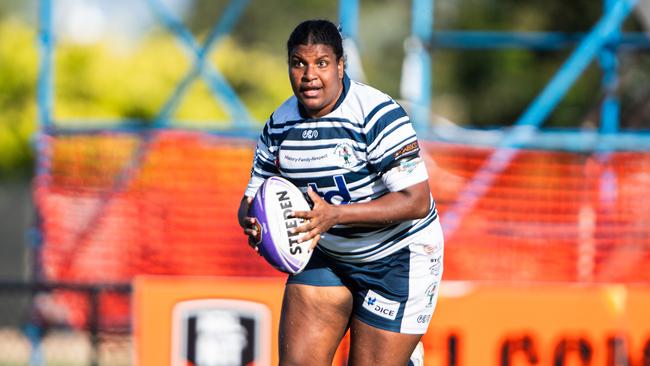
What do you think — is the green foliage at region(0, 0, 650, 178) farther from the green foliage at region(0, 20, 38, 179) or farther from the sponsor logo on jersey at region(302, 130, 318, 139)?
the sponsor logo on jersey at region(302, 130, 318, 139)

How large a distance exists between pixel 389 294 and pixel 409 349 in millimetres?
281

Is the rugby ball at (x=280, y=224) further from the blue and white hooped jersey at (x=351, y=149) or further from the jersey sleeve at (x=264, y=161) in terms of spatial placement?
the jersey sleeve at (x=264, y=161)

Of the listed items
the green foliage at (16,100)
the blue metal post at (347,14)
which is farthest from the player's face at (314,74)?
the green foliage at (16,100)

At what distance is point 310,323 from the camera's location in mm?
5242

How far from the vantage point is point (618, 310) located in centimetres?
732

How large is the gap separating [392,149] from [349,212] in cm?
33

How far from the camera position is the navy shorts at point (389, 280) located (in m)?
5.25

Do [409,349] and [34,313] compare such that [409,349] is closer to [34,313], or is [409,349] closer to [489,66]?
[34,313]

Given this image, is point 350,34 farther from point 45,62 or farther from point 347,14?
point 45,62

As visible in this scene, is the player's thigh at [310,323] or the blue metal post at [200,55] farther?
the blue metal post at [200,55]

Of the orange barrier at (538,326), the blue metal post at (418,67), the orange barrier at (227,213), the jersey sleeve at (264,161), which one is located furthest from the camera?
the blue metal post at (418,67)

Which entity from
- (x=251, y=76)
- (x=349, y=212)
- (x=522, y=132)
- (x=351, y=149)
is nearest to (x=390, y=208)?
(x=349, y=212)

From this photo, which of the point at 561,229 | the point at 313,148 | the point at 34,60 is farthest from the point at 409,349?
the point at 34,60

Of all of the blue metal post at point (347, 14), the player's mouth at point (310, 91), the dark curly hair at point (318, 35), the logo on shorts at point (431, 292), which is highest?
the blue metal post at point (347, 14)
